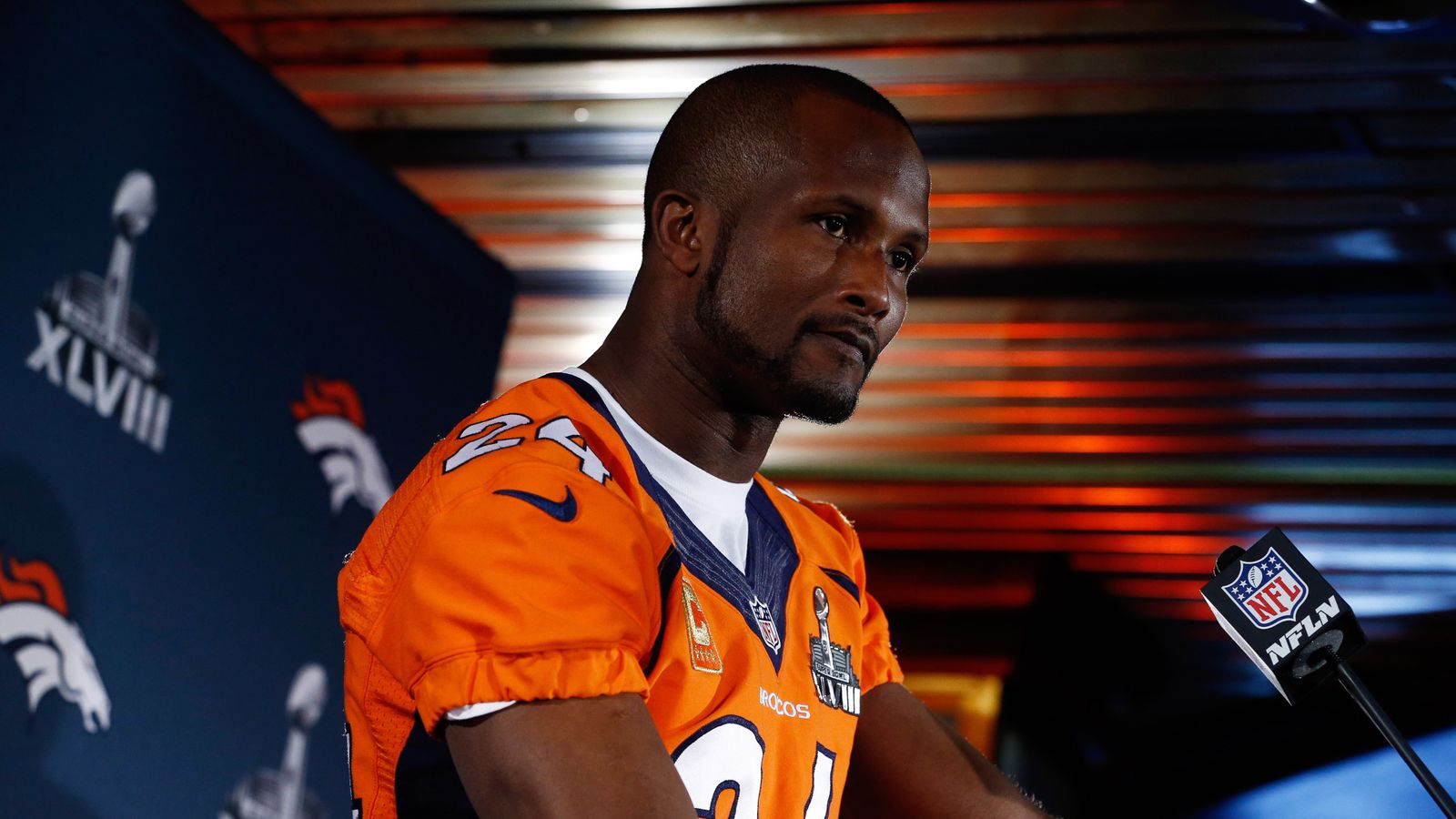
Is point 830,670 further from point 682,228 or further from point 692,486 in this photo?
point 682,228

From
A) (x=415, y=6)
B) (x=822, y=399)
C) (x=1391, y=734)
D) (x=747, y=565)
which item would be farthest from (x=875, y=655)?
(x=415, y=6)

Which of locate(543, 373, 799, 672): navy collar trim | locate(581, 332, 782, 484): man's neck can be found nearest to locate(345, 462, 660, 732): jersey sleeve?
locate(543, 373, 799, 672): navy collar trim

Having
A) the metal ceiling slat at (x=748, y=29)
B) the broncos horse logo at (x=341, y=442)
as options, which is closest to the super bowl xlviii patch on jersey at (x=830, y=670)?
the broncos horse logo at (x=341, y=442)

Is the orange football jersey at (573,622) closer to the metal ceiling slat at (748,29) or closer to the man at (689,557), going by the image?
the man at (689,557)

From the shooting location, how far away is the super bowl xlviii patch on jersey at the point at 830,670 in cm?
179

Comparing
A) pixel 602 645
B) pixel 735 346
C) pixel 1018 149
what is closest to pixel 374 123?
pixel 1018 149

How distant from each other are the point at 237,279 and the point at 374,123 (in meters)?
1.17

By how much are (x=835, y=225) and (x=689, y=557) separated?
392 mm

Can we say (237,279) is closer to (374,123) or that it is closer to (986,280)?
(374,123)

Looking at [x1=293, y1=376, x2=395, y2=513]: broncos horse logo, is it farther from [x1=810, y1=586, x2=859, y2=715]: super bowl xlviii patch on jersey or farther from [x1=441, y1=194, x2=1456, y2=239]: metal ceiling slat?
[x1=810, y1=586, x2=859, y2=715]: super bowl xlviii patch on jersey

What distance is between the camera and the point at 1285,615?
1.61 m

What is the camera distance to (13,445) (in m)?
2.59

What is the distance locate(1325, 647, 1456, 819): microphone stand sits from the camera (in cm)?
147

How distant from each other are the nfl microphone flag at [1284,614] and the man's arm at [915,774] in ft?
1.33
